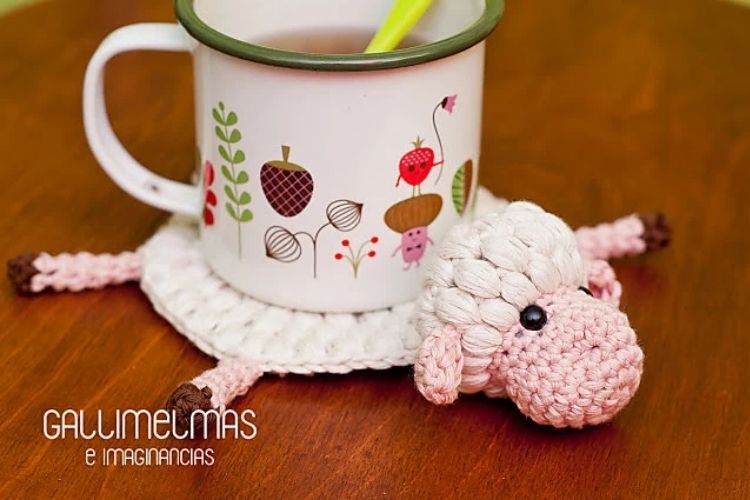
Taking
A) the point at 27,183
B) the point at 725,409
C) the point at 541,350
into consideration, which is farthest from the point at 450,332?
the point at 27,183

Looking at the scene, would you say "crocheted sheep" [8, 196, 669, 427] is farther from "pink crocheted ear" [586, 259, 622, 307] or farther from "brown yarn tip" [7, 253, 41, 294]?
"brown yarn tip" [7, 253, 41, 294]

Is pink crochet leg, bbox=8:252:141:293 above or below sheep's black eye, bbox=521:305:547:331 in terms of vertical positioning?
below

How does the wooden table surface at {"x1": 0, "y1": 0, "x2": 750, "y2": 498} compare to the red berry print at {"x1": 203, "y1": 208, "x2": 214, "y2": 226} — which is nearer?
the wooden table surface at {"x1": 0, "y1": 0, "x2": 750, "y2": 498}

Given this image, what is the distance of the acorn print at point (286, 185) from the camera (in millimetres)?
613

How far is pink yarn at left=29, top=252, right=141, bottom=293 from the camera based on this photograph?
2.24 feet

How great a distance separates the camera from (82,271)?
0.69 metres

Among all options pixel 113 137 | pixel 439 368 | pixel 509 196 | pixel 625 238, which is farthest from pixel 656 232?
pixel 113 137

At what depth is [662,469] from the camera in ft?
1.85

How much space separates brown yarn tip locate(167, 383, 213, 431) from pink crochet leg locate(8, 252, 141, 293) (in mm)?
142

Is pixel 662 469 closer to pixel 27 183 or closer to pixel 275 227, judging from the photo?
pixel 275 227

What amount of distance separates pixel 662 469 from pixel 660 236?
0.69 feet

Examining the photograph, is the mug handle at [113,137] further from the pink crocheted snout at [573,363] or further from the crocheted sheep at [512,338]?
the pink crocheted snout at [573,363]

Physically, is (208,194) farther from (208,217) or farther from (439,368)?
(439,368)

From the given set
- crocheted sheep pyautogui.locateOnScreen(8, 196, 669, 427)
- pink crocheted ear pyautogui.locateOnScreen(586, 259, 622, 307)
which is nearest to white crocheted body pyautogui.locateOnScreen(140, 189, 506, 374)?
crocheted sheep pyautogui.locateOnScreen(8, 196, 669, 427)
